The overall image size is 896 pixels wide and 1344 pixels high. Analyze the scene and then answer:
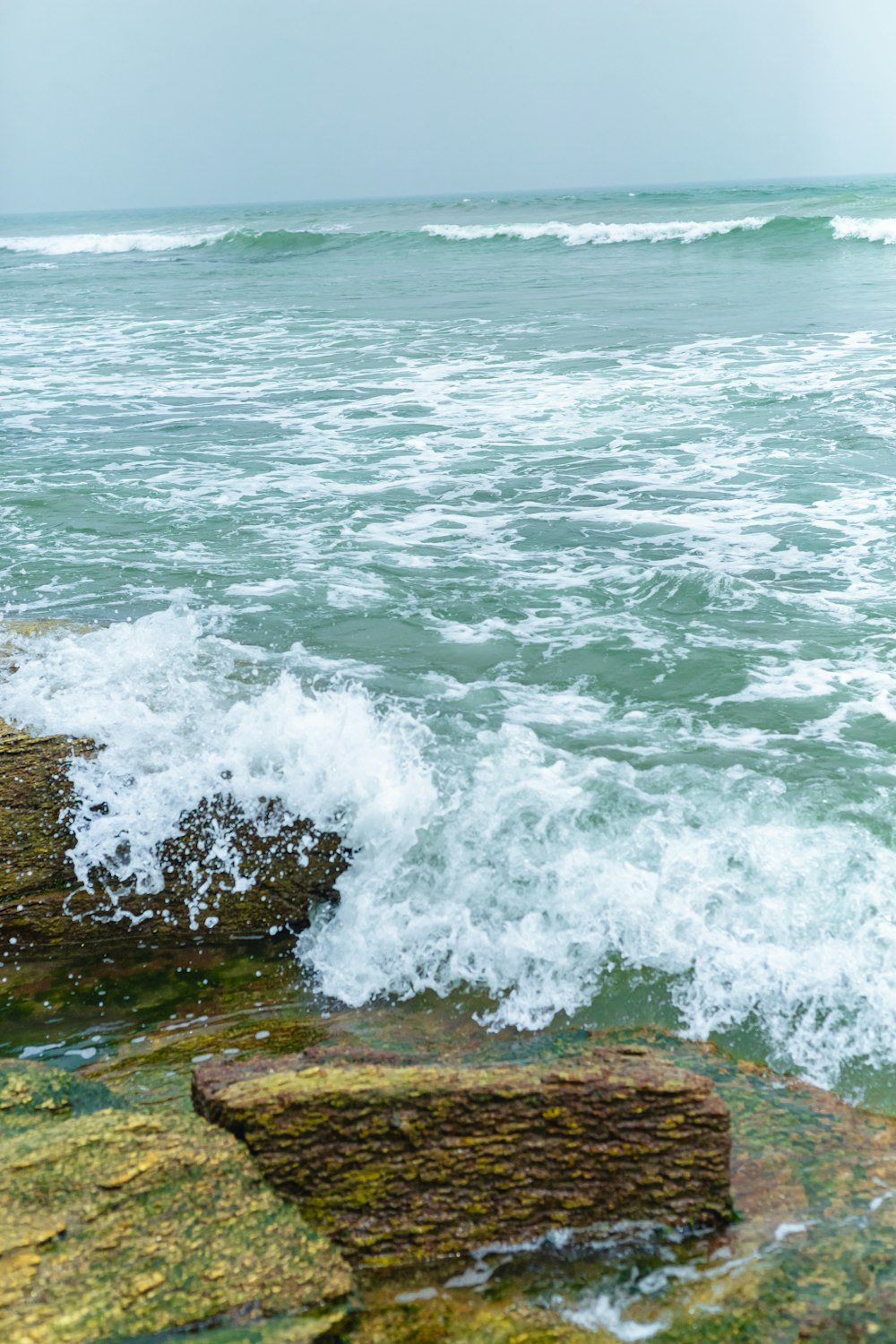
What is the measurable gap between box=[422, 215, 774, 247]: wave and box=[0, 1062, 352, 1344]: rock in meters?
33.6

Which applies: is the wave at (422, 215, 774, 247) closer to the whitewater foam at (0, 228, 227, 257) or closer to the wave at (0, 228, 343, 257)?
the wave at (0, 228, 343, 257)

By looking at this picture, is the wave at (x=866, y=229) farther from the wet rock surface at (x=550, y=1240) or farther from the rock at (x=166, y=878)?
the wet rock surface at (x=550, y=1240)

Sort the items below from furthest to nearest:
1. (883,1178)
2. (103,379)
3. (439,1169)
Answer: (103,379) → (883,1178) → (439,1169)

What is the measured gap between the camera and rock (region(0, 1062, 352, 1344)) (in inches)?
85.3

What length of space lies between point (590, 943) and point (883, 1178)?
142 centimetres

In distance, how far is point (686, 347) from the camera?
49.0ft

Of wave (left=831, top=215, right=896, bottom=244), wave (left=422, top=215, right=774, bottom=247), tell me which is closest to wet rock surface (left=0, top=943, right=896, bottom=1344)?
wave (left=831, top=215, right=896, bottom=244)

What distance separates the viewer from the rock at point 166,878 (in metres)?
4.16

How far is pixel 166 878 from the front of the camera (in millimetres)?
4230

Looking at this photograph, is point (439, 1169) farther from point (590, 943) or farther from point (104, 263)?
point (104, 263)

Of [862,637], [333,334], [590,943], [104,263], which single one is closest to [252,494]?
[862,637]

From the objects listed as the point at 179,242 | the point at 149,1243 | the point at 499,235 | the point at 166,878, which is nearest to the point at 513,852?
the point at 166,878

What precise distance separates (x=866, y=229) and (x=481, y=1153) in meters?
32.2

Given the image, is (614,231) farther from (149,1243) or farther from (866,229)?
(149,1243)
